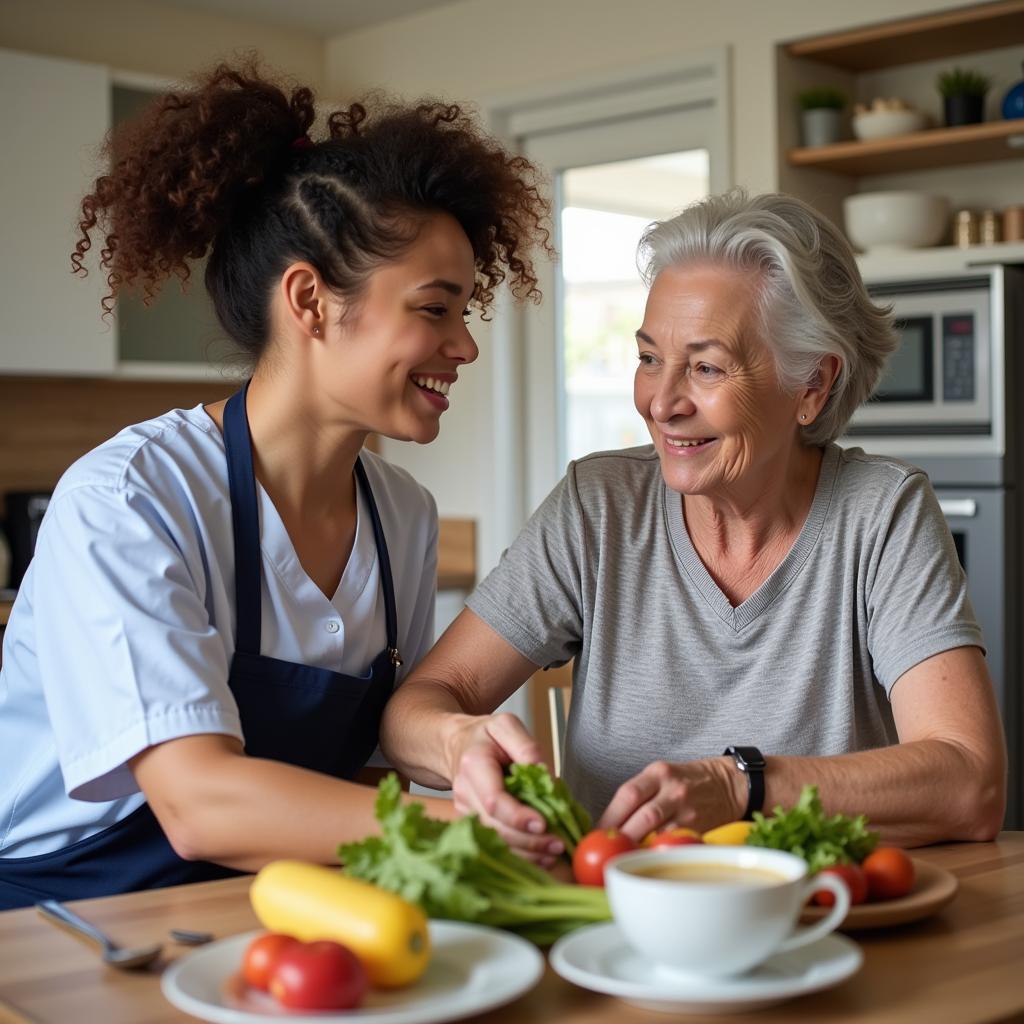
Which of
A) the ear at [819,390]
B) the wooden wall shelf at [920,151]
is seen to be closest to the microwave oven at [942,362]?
the wooden wall shelf at [920,151]

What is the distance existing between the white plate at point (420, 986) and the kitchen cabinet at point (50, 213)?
2946mm

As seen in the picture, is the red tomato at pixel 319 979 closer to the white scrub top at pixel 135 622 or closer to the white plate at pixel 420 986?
the white plate at pixel 420 986

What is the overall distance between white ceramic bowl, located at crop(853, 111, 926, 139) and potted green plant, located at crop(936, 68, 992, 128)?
9 centimetres

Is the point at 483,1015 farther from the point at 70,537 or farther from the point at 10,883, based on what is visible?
the point at 10,883

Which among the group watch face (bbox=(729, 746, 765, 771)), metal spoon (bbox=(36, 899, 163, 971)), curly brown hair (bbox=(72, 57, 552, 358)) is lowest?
metal spoon (bbox=(36, 899, 163, 971))

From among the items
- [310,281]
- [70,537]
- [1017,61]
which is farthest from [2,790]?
[1017,61]

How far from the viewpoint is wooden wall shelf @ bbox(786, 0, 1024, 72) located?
11.5ft

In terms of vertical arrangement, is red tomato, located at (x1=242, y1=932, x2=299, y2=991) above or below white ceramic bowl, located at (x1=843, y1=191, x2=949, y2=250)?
below

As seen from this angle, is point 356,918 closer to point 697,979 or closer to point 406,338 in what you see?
point 697,979

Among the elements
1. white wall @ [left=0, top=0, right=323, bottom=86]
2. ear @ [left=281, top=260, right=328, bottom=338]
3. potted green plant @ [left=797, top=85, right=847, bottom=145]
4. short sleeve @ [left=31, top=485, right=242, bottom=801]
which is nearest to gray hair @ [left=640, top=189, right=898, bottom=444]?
ear @ [left=281, top=260, right=328, bottom=338]

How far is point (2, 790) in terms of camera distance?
1641mm

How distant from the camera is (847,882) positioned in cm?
→ 112

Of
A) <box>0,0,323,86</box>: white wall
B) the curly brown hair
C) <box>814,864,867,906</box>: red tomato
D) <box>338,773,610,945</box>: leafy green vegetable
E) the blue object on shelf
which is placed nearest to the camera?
<box>338,773,610,945</box>: leafy green vegetable

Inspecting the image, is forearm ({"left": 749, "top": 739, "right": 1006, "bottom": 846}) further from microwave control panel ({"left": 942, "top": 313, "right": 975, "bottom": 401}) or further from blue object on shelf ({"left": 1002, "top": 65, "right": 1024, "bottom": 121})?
blue object on shelf ({"left": 1002, "top": 65, "right": 1024, "bottom": 121})
